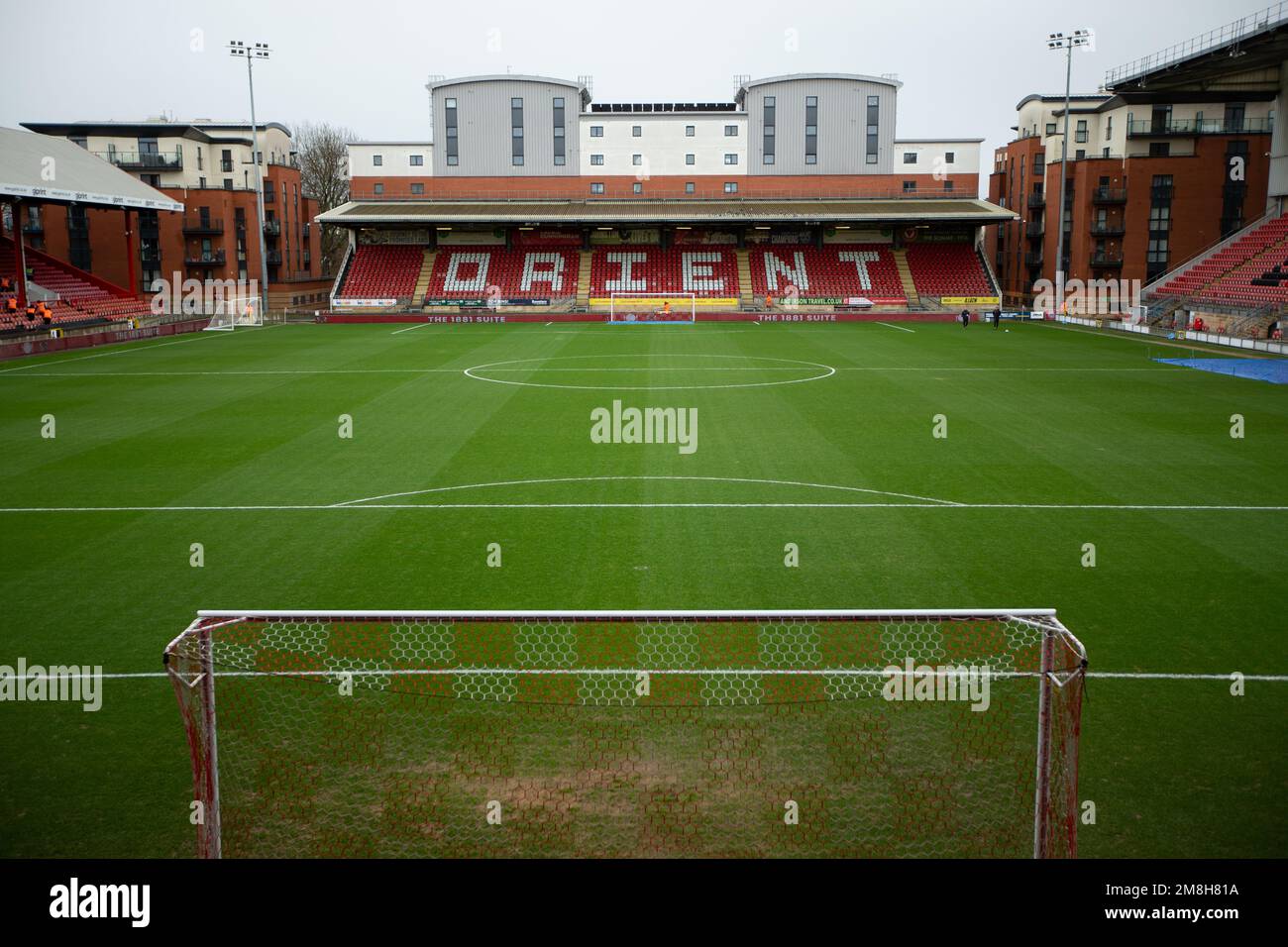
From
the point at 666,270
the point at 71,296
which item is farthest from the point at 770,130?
the point at 71,296

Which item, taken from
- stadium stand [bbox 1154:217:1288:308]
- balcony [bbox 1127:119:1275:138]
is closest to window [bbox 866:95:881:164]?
balcony [bbox 1127:119:1275:138]

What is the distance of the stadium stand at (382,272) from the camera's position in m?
63.0

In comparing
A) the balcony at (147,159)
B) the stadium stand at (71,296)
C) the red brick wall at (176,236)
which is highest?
the balcony at (147,159)

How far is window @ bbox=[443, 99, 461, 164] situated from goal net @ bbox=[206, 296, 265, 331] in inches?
717

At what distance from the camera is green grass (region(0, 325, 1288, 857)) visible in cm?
806

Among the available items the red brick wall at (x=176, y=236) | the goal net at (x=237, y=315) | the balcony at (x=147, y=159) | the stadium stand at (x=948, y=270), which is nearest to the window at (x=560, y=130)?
the red brick wall at (x=176, y=236)

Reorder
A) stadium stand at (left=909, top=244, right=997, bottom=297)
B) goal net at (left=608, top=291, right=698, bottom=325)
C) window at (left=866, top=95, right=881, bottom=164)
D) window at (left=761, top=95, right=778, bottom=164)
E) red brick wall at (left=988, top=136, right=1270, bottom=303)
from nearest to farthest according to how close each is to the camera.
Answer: goal net at (left=608, top=291, right=698, bottom=325) → red brick wall at (left=988, top=136, right=1270, bottom=303) → stadium stand at (left=909, top=244, right=997, bottom=297) → window at (left=866, top=95, right=881, bottom=164) → window at (left=761, top=95, right=778, bottom=164)

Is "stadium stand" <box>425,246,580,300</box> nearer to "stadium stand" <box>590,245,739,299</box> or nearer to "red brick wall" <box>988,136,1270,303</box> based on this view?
"stadium stand" <box>590,245,739,299</box>

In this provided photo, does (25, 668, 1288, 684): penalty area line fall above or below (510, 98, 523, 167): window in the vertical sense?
below

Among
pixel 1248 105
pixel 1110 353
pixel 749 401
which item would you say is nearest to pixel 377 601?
pixel 749 401

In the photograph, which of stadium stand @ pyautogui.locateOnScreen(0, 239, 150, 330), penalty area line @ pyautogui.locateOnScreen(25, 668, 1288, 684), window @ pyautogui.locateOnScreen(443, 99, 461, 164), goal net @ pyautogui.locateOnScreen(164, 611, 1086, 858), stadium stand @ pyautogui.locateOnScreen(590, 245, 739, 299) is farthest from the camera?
window @ pyautogui.locateOnScreen(443, 99, 461, 164)

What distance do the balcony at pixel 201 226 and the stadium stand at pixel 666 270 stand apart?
27.0 meters

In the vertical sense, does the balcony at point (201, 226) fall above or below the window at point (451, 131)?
below

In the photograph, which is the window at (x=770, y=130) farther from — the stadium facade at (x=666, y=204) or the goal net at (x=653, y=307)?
the goal net at (x=653, y=307)
